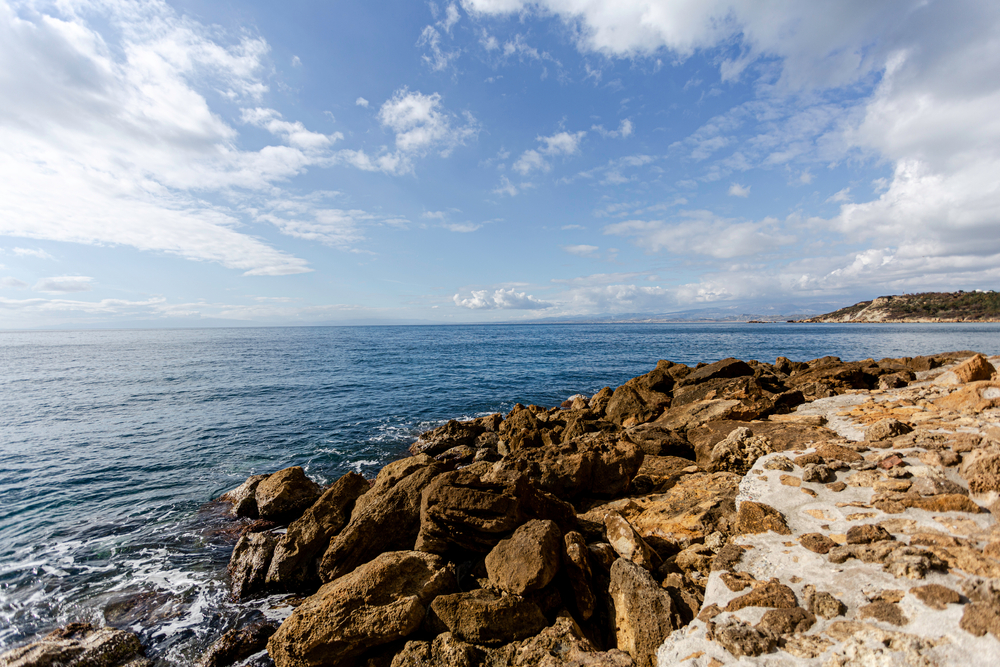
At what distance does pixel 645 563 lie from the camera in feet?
19.8

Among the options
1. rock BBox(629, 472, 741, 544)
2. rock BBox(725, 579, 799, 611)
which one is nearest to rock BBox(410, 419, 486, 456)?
rock BBox(629, 472, 741, 544)

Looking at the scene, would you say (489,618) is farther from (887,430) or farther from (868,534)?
(887,430)

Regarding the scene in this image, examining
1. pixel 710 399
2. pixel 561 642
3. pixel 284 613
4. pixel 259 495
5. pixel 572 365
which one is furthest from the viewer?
pixel 572 365

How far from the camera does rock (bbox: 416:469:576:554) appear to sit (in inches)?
265

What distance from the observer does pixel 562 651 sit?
4.91 metres

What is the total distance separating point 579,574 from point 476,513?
6.23 ft

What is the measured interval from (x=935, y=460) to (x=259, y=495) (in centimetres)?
1497

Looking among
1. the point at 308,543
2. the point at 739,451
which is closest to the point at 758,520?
the point at 739,451

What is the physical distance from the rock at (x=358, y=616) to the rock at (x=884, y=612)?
200 inches

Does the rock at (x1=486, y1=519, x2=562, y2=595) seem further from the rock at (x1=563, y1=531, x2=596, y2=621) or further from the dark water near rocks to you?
the dark water near rocks

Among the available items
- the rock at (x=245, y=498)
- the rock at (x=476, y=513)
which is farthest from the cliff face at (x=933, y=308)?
the rock at (x=245, y=498)

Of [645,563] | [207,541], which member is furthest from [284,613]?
[645,563]

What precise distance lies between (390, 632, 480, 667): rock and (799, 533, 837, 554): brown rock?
463cm

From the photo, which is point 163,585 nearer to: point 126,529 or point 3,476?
point 126,529
